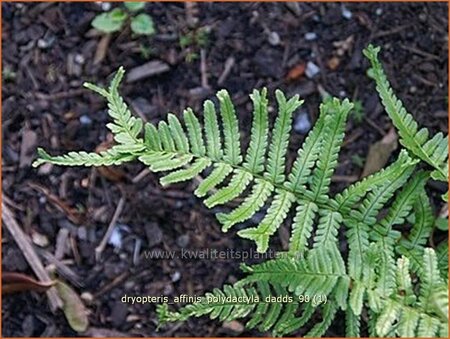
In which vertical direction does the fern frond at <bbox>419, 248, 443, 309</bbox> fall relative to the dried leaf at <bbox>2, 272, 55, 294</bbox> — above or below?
above

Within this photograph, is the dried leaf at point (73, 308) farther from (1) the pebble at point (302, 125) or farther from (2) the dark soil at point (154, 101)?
(1) the pebble at point (302, 125)

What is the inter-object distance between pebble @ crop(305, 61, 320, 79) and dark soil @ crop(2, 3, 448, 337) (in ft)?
0.05

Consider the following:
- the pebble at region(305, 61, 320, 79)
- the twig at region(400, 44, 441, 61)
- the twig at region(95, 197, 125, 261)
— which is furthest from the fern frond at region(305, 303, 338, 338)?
the twig at region(400, 44, 441, 61)

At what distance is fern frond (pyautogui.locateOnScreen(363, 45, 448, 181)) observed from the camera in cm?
166

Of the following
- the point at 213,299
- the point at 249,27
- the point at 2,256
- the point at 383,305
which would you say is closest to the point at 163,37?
the point at 249,27

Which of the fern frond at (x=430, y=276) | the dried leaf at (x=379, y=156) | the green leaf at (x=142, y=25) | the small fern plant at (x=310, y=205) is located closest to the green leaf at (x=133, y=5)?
the green leaf at (x=142, y=25)

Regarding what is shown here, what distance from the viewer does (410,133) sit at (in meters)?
1.67

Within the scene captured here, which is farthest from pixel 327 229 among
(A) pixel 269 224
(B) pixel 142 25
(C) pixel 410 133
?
(B) pixel 142 25

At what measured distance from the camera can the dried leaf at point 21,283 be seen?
2.29 metres

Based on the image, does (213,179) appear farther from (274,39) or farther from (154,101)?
(274,39)

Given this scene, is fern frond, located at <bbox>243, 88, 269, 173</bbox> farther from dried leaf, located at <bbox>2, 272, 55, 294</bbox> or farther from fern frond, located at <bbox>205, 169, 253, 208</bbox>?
dried leaf, located at <bbox>2, 272, 55, 294</bbox>

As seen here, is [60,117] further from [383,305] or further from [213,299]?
[383,305]

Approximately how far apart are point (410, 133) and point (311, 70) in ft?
2.83

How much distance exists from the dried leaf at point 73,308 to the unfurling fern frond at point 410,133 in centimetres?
109
